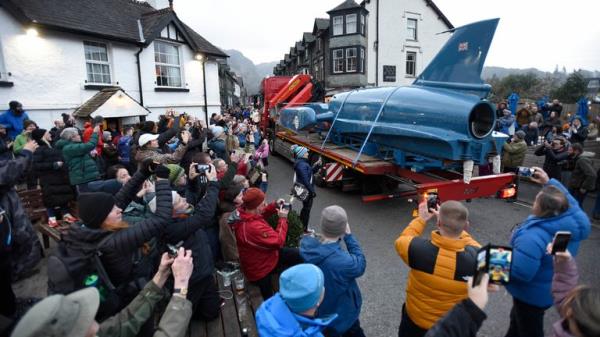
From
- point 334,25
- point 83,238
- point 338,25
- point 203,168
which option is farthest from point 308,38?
point 83,238

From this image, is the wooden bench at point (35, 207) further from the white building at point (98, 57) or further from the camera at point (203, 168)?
the white building at point (98, 57)

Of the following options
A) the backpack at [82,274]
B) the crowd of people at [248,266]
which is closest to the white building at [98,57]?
the crowd of people at [248,266]

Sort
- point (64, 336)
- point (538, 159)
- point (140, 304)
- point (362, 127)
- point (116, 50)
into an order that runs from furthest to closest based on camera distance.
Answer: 1. point (116, 50)
2. point (538, 159)
3. point (362, 127)
4. point (140, 304)
5. point (64, 336)

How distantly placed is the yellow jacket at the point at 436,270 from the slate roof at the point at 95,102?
11.8 metres

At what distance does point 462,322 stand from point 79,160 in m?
6.44

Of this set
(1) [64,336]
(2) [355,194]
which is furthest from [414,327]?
(2) [355,194]

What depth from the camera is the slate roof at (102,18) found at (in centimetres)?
1045

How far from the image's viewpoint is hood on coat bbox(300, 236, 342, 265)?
2.67 m

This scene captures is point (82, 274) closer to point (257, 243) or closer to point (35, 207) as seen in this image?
point (257, 243)

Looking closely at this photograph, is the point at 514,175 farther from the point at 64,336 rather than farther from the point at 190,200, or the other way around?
the point at 64,336

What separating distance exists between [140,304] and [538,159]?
11.4 meters

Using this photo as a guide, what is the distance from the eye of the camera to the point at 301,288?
1909 mm

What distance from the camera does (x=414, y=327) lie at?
8.96 feet

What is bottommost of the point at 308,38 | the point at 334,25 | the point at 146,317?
the point at 146,317
